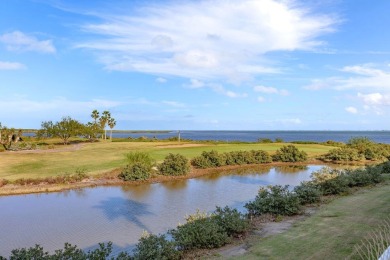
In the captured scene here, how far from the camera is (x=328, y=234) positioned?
8.45 metres

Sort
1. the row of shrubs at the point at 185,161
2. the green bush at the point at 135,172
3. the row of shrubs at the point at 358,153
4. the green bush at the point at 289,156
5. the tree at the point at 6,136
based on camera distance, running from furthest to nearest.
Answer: the tree at the point at 6,136 → the green bush at the point at 289,156 → the row of shrubs at the point at 358,153 → the row of shrubs at the point at 185,161 → the green bush at the point at 135,172

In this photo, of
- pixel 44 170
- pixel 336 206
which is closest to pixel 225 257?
pixel 336 206

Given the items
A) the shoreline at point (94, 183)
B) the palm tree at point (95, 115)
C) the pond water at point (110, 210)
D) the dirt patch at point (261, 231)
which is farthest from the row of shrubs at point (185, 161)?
the palm tree at point (95, 115)

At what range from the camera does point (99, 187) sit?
22.9 metres

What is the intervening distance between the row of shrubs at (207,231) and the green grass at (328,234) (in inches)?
38.7

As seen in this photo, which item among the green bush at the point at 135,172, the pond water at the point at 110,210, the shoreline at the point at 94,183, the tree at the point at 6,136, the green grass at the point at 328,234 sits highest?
the tree at the point at 6,136

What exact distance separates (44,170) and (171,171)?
1055 cm

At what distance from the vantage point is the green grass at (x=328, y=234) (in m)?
7.25

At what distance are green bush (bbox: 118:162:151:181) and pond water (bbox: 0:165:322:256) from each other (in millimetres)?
1633

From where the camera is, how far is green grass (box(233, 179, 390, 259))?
23.8 feet

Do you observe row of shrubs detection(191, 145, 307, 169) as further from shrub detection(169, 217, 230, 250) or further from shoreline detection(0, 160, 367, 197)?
shrub detection(169, 217, 230, 250)

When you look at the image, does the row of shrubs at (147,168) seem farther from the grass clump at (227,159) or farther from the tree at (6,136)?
the tree at (6,136)

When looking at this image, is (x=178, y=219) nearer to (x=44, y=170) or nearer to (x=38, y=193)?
(x=38, y=193)

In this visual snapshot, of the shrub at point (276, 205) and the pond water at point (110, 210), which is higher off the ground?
the shrub at point (276, 205)
